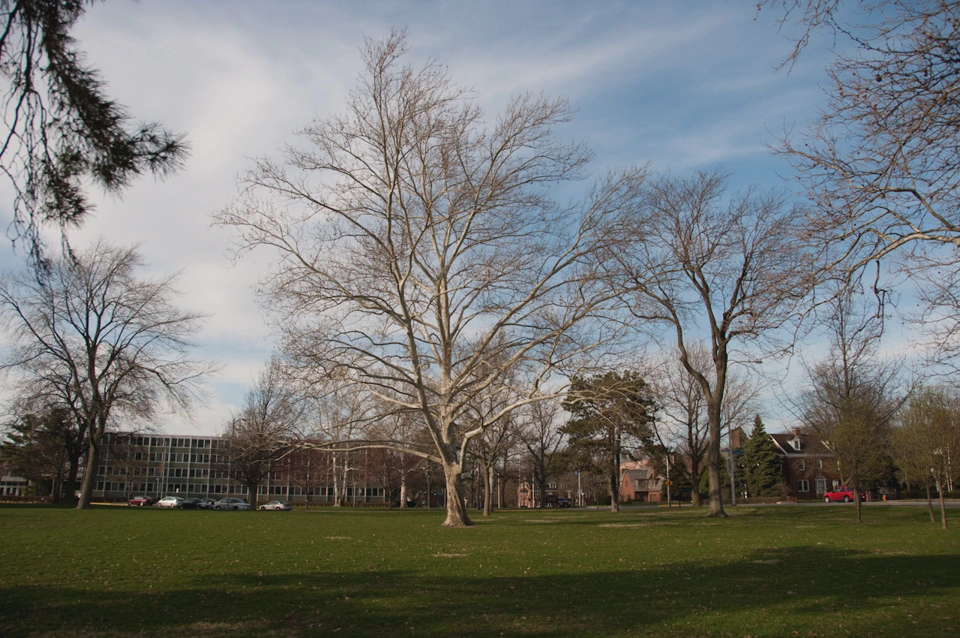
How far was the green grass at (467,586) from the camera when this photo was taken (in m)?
8.12

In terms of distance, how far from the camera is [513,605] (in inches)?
369

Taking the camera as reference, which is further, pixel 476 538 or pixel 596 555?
pixel 476 538

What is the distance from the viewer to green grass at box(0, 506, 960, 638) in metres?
8.12

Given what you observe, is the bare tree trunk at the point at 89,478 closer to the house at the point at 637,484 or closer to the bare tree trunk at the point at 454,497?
the bare tree trunk at the point at 454,497

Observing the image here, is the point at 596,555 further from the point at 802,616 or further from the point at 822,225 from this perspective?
the point at 822,225

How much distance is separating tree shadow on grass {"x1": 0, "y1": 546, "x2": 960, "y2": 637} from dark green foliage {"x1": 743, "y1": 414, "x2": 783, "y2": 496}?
5750 cm

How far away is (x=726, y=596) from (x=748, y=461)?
62.5 meters

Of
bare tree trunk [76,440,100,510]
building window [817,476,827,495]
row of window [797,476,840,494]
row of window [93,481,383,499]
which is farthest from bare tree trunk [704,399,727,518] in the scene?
row of window [93,481,383,499]

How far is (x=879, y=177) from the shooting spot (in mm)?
7543

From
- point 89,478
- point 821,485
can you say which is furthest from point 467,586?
point 821,485

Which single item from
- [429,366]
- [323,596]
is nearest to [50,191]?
[323,596]

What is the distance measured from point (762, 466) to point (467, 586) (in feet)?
205

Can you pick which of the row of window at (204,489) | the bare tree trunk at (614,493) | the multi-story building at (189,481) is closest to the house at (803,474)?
the bare tree trunk at (614,493)

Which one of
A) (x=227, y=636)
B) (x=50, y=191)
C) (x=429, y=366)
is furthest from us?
(x=429, y=366)
